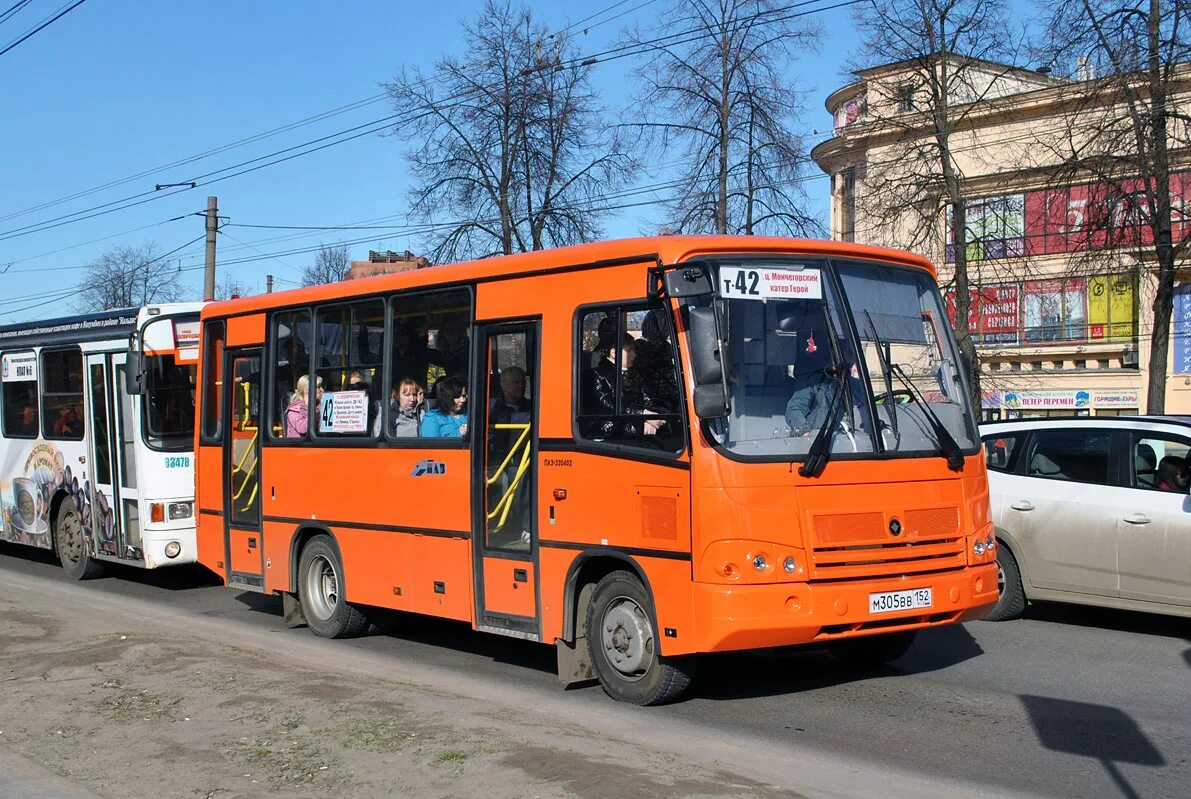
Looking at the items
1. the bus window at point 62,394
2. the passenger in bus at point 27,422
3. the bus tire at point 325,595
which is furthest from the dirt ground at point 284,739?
the passenger in bus at point 27,422

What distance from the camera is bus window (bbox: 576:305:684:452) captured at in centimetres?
809

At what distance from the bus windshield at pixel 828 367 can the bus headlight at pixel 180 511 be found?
883cm

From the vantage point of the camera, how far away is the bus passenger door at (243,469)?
496 inches

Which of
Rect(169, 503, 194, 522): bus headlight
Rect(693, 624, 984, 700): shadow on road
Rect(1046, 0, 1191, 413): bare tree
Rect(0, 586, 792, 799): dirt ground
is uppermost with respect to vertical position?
Rect(1046, 0, 1191, 413): bare tree

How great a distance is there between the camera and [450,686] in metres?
9.34

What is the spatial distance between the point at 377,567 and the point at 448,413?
65.9 inches

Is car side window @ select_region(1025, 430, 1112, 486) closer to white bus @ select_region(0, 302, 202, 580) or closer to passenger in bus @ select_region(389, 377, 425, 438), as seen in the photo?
passenger in bus @ select_region(389, 377, 425, 438)

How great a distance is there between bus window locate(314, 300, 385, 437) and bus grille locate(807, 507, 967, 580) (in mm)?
4435

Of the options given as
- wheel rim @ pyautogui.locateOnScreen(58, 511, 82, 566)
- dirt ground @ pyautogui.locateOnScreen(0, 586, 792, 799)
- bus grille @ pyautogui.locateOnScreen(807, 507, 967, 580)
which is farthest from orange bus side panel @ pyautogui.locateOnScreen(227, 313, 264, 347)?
bus grille @ pyautogui.locateOnScreen(807, 507, 967, 580)

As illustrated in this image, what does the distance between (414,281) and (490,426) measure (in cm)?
168

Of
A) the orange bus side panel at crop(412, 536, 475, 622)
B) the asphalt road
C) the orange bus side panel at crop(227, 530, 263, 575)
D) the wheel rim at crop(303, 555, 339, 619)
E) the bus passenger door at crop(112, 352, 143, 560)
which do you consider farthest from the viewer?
the bus passenger door at crop(112, 352, 143, 560)

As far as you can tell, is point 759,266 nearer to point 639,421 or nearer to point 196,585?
point 639,421

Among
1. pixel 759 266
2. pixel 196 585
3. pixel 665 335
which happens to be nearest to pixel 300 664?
pixel 665 335

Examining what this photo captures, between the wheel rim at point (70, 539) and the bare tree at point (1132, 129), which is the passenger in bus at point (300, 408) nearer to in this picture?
the wheel rim at point (70, 539)
